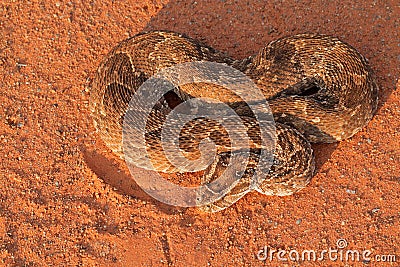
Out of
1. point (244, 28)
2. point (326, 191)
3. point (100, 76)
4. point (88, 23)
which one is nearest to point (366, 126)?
point (326, 191)

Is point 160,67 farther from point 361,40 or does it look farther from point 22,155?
point 361,40

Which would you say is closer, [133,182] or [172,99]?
[133,182]

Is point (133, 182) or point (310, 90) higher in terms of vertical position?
point (310, 90)

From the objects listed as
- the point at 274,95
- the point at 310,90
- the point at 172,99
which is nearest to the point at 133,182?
the point at 172,99

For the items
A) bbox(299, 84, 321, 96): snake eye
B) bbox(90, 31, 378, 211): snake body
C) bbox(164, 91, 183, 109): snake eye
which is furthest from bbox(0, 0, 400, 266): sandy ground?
bbox(164, 91, 183, 109): snake eye

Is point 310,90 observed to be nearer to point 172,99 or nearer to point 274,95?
point 274,95

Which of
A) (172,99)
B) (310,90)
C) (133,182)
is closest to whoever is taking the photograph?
(133,182)
